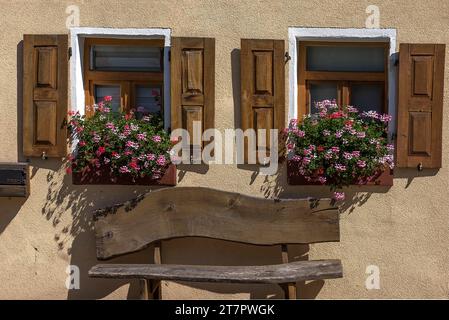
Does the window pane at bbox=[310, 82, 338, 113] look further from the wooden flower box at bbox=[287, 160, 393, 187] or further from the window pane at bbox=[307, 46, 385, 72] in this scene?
the wooden flower box at bbox=[287, 160, 393, 187]

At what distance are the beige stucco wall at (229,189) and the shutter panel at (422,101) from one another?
129 millimetres

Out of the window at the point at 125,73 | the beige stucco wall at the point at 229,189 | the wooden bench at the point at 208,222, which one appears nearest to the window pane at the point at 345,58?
the beige stucco wall at the point at 229,189

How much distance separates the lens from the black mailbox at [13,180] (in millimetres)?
5492

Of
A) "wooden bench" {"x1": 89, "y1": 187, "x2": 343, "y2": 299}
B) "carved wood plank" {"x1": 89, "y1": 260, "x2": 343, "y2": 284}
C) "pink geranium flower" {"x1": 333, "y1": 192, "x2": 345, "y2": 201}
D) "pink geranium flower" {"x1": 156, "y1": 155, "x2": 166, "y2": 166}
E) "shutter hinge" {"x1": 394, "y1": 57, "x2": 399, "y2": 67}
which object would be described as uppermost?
"shutter hinge" {"x1": 394, "y1": 57, "x2": 399, "y2": 67}

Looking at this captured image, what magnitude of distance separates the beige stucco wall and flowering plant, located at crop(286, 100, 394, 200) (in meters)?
0.20

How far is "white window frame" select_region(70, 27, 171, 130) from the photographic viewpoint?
550 centimetres

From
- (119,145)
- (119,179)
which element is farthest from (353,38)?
(119,179)

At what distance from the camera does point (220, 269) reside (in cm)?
519

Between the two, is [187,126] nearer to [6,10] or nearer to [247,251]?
Result: [247,251]

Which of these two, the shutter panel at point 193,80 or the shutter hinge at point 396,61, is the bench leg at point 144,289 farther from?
the shutter hinge at point 396,61

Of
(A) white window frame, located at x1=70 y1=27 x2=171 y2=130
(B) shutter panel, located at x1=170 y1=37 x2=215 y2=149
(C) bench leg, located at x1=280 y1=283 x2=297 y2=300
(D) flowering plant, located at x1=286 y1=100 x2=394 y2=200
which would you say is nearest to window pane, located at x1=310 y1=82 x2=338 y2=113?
(D) flowering plant, located at x1=286 y1=100 x2=394 y2=200

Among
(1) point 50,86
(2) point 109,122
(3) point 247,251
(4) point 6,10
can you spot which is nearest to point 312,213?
(3) point 247,251

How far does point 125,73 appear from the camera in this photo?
575 cm

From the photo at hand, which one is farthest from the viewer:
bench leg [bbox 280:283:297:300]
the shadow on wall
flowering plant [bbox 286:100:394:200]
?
the shadow on wall
